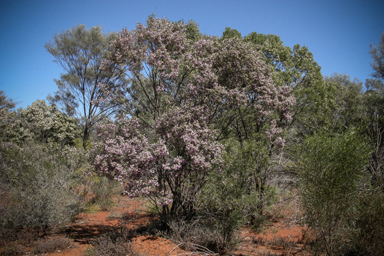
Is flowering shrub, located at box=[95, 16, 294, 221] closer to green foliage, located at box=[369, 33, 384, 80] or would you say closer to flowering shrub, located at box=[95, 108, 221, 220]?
flowering shrub, located at box=[95, 108, 221, 220]

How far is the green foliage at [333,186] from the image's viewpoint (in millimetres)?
5270

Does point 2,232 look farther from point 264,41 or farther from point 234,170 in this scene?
point 264,41

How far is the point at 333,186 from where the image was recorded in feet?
17.4

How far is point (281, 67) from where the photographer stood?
12.0m

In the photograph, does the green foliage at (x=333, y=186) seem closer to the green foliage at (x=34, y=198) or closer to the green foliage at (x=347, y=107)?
the green foliage at (x=347, y=107)

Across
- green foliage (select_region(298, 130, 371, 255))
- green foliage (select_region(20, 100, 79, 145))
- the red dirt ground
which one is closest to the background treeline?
green foliage (select_region(298, 130, 371, 255))

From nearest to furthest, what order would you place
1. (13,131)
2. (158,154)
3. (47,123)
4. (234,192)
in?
(234,192), (158,154), (13,131), (47,123)

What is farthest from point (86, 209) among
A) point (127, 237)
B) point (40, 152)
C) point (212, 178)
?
point (212, 178)

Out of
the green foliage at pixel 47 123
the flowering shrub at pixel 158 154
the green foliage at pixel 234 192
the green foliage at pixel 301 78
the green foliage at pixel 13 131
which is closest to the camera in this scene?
the green foliage at pixel 234 192

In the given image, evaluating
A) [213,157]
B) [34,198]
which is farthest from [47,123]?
[213,157]

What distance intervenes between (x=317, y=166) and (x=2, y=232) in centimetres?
952

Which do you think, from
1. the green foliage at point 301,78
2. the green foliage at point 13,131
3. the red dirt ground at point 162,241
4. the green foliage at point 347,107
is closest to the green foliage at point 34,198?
the red dirt ground at point 162,241

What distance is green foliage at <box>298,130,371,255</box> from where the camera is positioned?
5.27m

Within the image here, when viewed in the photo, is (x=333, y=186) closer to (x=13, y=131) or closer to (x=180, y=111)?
(x=180, y=111)
